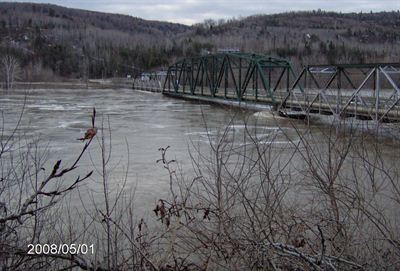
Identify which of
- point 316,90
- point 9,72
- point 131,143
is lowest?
point 131,143

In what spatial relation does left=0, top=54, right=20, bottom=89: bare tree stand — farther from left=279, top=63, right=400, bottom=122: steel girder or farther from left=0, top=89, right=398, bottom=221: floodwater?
left=279, top=63, right=400, bottom=122: steel girder

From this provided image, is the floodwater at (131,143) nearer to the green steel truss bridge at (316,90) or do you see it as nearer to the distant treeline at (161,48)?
the green steel truss bridge at (316,90)

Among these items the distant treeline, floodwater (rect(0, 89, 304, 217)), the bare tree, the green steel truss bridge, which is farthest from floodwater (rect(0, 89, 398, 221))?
the distant treeline

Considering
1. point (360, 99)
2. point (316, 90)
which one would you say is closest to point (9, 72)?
point (316, 90)

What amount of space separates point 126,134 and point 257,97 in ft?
79.6

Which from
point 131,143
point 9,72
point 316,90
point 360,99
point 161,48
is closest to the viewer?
point 131,143

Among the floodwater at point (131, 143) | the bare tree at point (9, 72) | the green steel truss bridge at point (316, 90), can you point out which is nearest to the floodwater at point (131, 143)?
the floodwater at point (131, 143)

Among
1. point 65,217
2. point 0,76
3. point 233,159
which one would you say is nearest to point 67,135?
point 233,159

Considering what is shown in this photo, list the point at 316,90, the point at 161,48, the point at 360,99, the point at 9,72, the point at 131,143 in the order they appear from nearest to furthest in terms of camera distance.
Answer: the point at 131,143 < the point at 360,99 < the point at 316,90 < the point at 9,72 < the point at 161,48

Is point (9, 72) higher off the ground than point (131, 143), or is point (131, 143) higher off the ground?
point (9, 72)

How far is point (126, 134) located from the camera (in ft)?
89.1

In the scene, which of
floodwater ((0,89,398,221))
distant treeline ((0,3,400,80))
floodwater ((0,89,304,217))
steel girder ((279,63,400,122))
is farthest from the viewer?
distant treeline ((0,3,400,80))

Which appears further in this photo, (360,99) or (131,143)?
(360,99)

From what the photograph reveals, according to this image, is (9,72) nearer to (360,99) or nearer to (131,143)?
(131,143)
